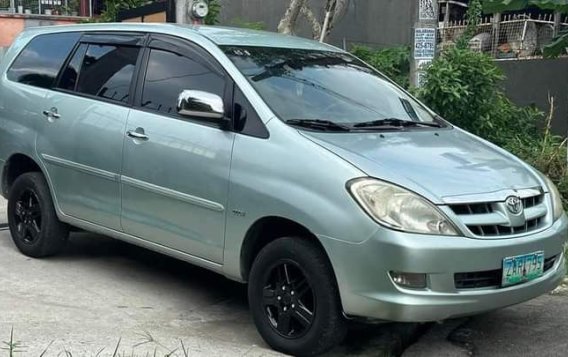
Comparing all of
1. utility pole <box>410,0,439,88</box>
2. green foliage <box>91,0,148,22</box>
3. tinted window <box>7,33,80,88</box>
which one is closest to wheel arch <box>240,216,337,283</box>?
tinted window <box>7,33,80,88</box>

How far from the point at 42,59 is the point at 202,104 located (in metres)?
2.33

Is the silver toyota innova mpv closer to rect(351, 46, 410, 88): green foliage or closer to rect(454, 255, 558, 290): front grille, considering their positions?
rect(454, 255, 558, 290): front grille

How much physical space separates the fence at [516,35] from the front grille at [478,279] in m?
7.02

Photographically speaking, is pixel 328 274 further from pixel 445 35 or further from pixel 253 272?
pixel 445 35

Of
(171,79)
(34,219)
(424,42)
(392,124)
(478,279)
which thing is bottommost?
(34,219)

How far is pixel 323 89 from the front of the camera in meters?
4.89

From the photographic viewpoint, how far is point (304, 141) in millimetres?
4180

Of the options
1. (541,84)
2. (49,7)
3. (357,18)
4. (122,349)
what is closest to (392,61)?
(541,84)

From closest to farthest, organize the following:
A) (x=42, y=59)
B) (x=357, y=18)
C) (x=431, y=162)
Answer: (x=431, y=162)
(x=42, y=59)
(x=357, y=18)

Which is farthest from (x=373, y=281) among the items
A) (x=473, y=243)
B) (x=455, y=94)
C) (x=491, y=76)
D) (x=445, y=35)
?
(x=445, y=35)

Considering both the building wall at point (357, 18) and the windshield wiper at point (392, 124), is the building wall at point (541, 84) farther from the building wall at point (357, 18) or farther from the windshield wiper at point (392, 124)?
the windshield wiper at point (392, 124)

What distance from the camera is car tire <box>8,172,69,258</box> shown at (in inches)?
233

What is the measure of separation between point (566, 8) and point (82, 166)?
5.28 metres

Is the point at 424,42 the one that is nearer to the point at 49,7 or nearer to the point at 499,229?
the point at 499,229
